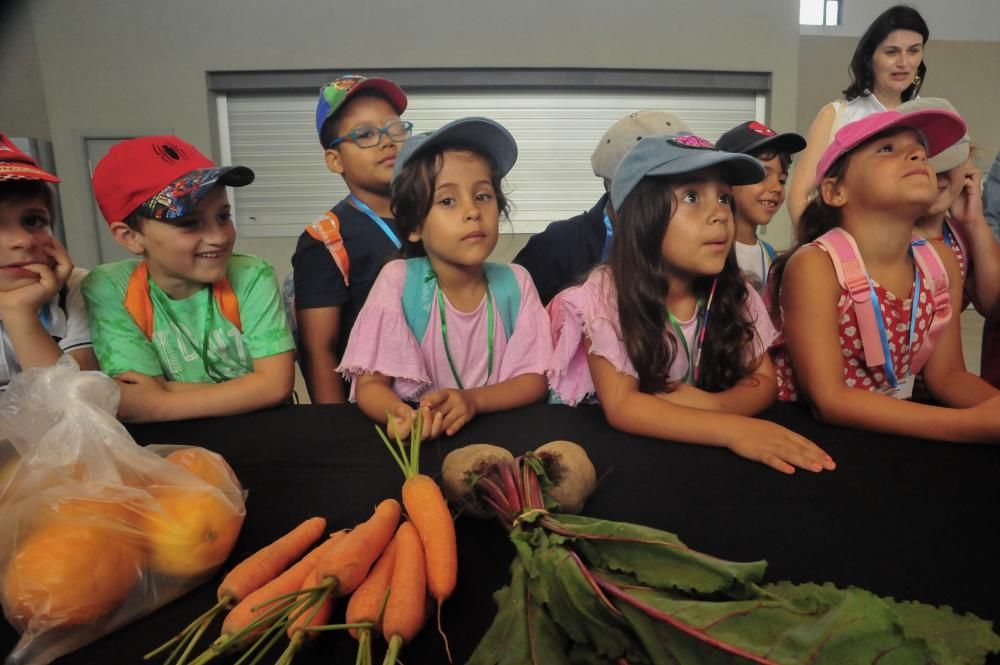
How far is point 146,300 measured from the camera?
1389mm

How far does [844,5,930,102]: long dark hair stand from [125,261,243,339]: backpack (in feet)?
8.38

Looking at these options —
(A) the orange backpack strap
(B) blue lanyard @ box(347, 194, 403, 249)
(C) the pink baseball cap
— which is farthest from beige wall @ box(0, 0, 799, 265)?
(C) the pink baseball cap

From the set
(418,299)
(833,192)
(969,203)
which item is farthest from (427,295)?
(969,203)

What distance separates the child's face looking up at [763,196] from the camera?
72.7 inches

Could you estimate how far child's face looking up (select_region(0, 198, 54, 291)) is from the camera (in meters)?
1.18

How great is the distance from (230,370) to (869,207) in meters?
1.62

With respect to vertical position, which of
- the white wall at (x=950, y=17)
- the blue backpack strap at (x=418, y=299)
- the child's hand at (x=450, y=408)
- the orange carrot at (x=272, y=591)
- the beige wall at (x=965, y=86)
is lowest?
the orange carrot at (x=272, y=591)

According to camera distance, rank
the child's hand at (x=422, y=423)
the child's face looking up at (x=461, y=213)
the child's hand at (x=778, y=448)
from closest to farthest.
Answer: the child's hand at (x=778, y=448) < the child's hand at (x=422, y=423) < the child's face looking up at (x=461, y=213)

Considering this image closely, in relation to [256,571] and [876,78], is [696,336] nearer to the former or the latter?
[256,571]

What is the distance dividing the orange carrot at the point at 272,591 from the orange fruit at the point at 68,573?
0.44ft

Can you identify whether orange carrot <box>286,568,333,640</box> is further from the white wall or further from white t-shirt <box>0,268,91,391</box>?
the white wall

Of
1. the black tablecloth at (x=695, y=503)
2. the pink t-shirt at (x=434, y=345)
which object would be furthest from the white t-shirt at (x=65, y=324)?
the pink t-shirt at (x=434, y=345)

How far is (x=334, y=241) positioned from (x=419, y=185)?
533mm

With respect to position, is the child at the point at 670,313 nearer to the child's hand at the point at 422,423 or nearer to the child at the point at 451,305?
the child at the point at 451,305
